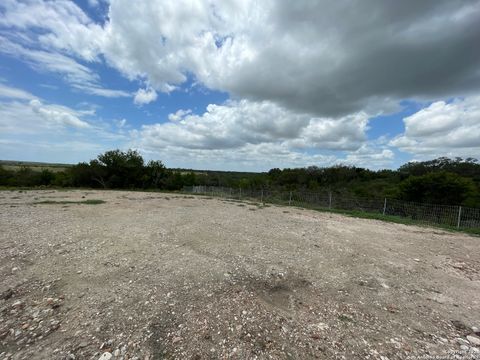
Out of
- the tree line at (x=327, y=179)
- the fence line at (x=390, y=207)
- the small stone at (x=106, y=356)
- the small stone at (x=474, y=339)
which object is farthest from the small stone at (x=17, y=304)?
the tree line at (x=327, y=179)

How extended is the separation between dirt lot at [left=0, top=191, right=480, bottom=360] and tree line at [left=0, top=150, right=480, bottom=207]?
648 inches

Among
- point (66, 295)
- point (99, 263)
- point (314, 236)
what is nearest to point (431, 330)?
point (314, 236)

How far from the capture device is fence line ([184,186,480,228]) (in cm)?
1041

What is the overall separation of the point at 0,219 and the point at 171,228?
6.29 metres

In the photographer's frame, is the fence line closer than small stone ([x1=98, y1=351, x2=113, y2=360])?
No

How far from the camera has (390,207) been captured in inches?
523

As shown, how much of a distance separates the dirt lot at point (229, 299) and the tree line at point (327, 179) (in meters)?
16.5

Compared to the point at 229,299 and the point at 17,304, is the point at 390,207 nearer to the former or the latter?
the point at 229,299

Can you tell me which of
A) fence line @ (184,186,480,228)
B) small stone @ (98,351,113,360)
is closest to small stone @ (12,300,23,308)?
small stone @ (98,351,113,360)

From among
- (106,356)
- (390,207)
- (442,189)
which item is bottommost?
(106,356)

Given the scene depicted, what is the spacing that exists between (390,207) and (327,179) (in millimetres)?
30824

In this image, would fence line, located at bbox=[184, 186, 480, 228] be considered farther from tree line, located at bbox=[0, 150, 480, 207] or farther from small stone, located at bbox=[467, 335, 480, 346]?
small stone, located at bbox=[467, 335, 480, 346]

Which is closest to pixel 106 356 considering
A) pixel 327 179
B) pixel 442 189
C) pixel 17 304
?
pixel 17 304

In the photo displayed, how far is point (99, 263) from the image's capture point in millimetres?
4504
